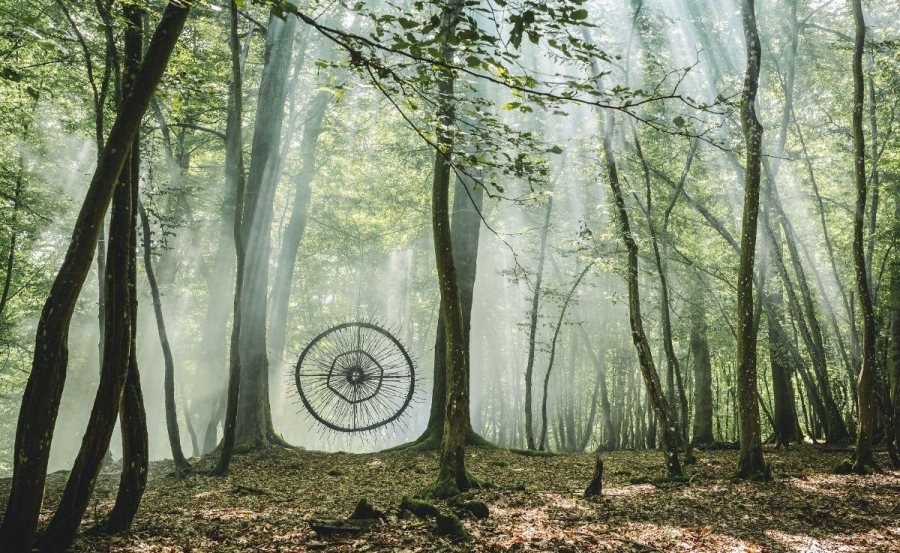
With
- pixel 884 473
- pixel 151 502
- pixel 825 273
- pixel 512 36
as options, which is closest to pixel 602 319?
pixel 825 273

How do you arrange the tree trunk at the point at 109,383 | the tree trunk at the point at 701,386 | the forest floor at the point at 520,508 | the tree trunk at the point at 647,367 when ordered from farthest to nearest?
the tree trunk at the point at 701,386, the tree trunk at the point at 647,367, the forest floor at the point at 520,508, the tree trunk at the point at 109,383

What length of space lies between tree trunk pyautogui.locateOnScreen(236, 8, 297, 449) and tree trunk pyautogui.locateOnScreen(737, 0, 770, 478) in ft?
24.1

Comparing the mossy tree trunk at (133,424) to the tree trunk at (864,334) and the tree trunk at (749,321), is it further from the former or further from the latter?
the tree trunk at (864,334)

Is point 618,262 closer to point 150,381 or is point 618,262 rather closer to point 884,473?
point 884,473

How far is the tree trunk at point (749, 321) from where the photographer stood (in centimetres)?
714

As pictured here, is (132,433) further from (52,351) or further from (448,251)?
(448,251)

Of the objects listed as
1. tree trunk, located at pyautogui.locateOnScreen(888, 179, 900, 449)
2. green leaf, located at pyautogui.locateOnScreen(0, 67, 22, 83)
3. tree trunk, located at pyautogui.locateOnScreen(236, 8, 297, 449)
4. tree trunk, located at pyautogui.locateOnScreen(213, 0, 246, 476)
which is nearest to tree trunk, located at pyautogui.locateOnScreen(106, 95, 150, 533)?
green leaf, located at pyautogui.locateOnScreen(0, 67, 22, 83)

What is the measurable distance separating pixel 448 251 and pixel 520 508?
2.64 m

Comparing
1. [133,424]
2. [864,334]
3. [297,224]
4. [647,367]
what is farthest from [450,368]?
[297,224]

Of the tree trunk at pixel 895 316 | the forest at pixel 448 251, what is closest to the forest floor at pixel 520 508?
the forest at pixel 448 251

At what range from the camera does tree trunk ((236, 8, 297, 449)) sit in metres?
10.0

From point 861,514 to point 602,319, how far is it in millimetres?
16348

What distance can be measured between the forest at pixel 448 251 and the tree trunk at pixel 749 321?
37mm

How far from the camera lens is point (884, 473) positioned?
752 cm
